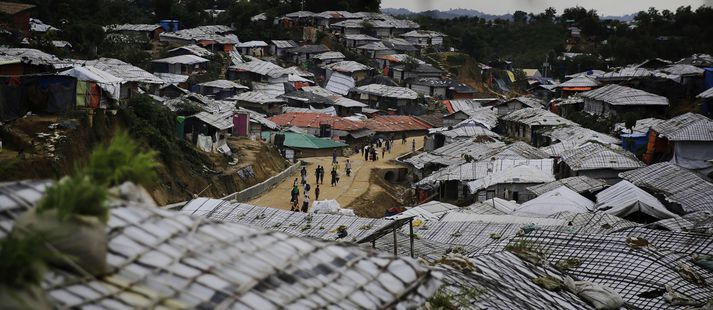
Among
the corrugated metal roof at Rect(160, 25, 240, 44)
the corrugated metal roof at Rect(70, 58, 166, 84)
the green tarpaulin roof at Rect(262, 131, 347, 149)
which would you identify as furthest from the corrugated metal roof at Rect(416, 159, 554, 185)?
the corrugated metal roof at Rect(160, 25, 240, 44)

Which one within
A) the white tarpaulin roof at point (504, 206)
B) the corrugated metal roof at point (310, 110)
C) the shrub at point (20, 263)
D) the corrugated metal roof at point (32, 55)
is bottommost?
the corrugated metal roof at point (310, 110)

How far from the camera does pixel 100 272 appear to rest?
4031 millimetres

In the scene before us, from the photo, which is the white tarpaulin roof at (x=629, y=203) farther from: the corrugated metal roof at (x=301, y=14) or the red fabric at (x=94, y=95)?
the corrugated metal roof at (x=301, y=14)

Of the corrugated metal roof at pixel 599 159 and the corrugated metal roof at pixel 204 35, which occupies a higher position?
the corrugated metal roof at pixel 599 159

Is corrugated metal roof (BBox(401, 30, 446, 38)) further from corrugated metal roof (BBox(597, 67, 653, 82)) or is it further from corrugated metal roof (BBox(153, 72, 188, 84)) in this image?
corrugated metal roof (BBox(153, 72, 188, 84))

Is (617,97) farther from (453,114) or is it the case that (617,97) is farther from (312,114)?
(312,114)

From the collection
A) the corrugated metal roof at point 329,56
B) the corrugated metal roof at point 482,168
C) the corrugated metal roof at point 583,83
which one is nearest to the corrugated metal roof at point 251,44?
the corrugated metal roof at point 329,56

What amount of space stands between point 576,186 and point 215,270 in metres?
22.1

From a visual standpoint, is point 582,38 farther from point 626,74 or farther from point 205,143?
point 205,143

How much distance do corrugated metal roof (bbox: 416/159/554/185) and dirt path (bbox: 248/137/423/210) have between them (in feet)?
10.3

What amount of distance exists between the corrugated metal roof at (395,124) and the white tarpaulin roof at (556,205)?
967 inches

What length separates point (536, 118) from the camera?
139 ft

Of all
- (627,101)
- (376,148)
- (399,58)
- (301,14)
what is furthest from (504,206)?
(301,14)

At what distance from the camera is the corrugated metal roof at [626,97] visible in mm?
41125
